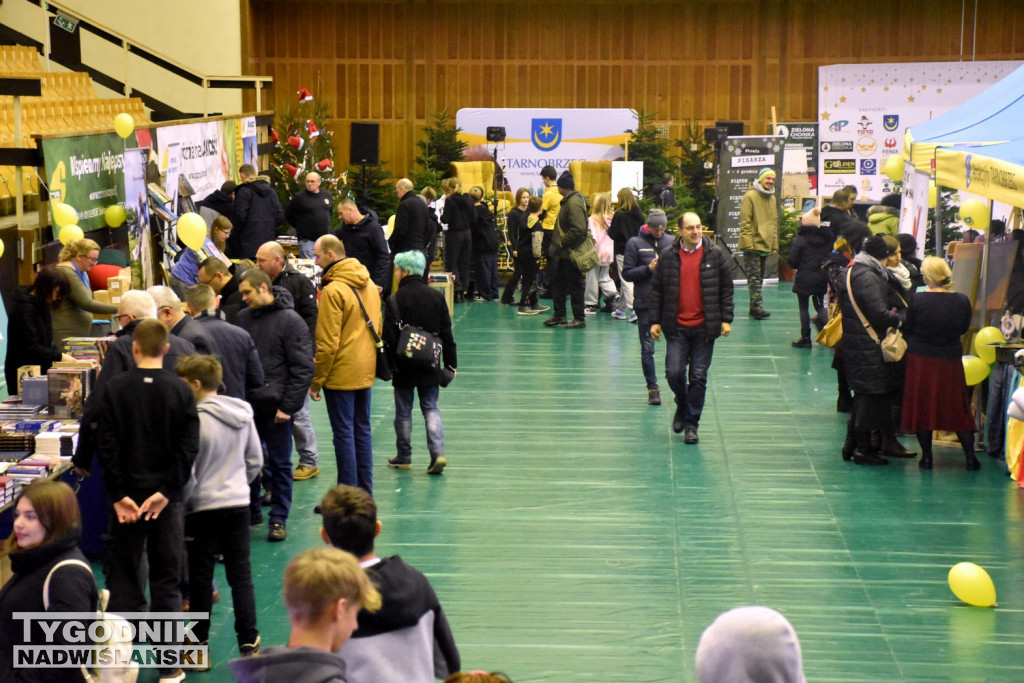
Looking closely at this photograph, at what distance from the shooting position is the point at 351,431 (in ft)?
25.6

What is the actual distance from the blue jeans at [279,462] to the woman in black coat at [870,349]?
13.4 feet

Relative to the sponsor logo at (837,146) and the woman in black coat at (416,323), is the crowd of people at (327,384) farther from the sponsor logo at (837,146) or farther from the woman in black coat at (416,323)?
the sponsor logo at (837,146)

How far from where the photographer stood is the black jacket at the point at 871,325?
893 centimetres

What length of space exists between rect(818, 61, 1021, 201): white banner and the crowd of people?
22.1 feet

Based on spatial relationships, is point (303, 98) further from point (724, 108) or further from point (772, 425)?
point (772, 425)

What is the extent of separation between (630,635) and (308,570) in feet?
10.4

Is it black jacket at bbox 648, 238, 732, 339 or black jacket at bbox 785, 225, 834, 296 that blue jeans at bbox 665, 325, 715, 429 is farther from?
black jacket at bbox 785, 225, 834, 296

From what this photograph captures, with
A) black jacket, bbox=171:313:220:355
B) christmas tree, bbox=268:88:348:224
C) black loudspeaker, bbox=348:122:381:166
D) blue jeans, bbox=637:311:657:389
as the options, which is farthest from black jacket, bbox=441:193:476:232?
Result: black jacket, bbox=171:313:220:355

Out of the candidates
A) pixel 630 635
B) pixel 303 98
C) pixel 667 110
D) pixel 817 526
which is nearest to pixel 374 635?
pixel 630 635

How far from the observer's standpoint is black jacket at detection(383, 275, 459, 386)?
8.30m

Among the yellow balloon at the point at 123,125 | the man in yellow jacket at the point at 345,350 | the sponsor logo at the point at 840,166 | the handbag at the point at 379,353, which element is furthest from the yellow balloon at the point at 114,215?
the sponsor logo at the point at 840,166

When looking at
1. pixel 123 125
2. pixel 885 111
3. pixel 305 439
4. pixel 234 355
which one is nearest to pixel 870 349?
pixel 305 439

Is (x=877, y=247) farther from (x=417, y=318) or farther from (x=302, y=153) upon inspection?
(x=302, y=153)

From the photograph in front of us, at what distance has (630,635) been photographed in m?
6.05
